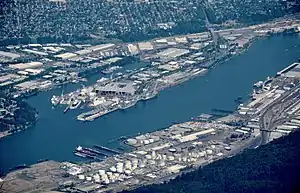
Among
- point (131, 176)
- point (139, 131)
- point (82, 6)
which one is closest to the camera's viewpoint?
point (131, 176)

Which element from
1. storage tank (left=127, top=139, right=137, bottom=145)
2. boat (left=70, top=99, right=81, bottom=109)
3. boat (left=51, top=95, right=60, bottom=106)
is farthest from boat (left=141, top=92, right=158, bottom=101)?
storage tank (left=127, top=139, right=137, bottom=145)

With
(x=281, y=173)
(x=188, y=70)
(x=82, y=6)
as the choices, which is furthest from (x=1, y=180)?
(x=82, y=6)

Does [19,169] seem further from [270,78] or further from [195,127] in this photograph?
[270,78]

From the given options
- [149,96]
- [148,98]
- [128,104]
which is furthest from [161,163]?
[149,96]

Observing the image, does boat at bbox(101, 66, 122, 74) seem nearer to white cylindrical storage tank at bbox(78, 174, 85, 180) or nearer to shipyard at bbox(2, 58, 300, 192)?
shipyard at bbox(2, 58, 300, 192)

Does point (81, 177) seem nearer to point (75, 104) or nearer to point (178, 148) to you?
point (178, 148)

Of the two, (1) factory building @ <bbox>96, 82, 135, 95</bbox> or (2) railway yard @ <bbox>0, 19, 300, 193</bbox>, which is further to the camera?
(1) factory building @ <bbox>96, 82, 135, 95</bbox>

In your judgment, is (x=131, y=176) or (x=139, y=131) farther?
(x=139, y=131)
